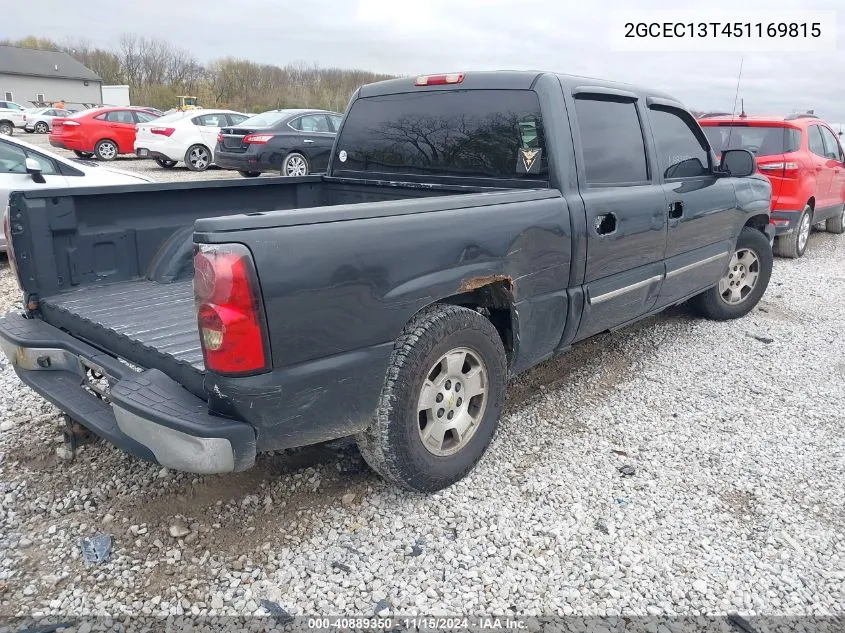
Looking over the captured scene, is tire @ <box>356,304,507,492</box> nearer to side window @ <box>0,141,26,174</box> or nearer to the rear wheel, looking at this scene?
side window @ <box>0,141,26,174</box>

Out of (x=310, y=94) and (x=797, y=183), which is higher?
(x=310, y=94)

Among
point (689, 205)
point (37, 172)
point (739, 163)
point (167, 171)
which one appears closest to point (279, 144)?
point (167, 171)

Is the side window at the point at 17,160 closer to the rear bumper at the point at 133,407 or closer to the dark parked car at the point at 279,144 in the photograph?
the rear bumper at the point at 133,407

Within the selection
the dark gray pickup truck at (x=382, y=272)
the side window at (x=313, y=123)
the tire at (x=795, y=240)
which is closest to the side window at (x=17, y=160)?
the dark gray pickup truck at (x=382, y=272)

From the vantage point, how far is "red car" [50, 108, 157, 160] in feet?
60.1

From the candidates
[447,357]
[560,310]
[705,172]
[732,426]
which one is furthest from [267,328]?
[705,172]

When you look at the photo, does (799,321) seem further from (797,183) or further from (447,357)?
(447,357)

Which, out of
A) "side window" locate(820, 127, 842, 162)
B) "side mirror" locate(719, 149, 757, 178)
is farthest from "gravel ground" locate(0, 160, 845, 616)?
"side window" locate(820, 127, 842, 162)

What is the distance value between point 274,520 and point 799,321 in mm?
5190

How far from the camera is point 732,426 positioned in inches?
150

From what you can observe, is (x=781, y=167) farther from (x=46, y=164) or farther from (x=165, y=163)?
(x=165, y=163)

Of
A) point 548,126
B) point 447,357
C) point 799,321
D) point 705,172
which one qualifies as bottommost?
point 799,321

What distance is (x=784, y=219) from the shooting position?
8008mm

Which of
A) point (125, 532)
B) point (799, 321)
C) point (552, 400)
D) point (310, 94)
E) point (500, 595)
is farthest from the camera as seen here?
point (310, 94)
